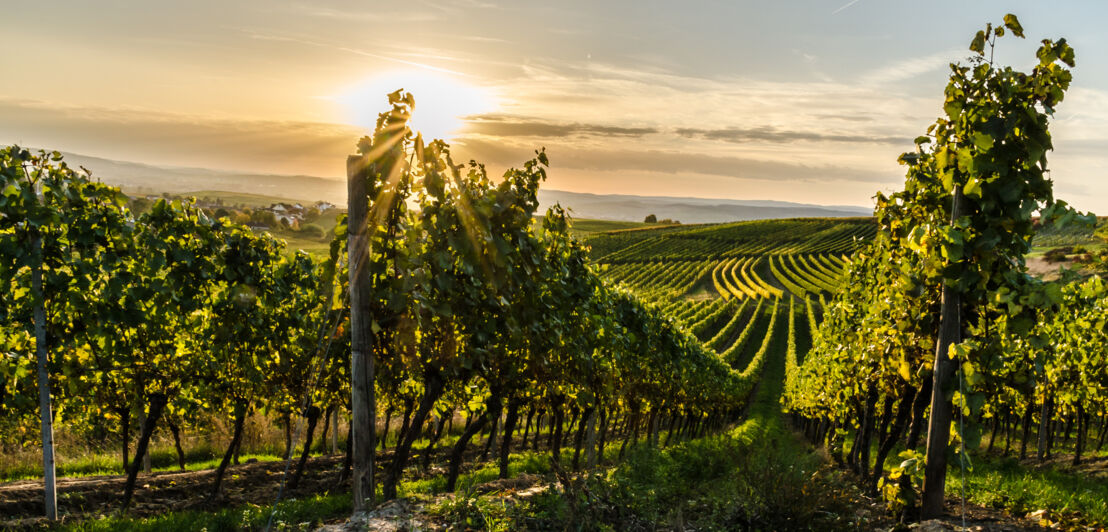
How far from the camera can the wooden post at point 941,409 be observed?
216 inches

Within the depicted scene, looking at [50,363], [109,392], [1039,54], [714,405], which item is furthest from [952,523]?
[714,405]

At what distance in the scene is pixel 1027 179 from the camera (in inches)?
203

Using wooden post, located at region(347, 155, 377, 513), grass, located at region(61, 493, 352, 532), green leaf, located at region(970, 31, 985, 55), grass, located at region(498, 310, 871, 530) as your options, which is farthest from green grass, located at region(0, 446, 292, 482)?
green leaf, located at region(970, 31, 985, 55)

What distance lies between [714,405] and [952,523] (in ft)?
→ 81.0

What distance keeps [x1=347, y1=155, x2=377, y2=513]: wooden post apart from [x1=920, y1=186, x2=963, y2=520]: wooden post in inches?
186

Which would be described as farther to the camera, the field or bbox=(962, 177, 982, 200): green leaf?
the field

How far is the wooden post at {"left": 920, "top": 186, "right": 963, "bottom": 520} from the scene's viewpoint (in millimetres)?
5496

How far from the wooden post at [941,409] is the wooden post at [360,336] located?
15.5 ft

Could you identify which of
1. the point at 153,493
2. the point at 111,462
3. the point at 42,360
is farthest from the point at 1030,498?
the point at 111,462

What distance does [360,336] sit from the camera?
5281 millimetres

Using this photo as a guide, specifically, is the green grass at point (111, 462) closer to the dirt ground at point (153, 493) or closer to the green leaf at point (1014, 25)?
the dirt ground at point (153, 493)

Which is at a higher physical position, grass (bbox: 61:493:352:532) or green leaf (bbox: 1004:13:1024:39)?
green leaf (bbox: 1004:13:1024:39)

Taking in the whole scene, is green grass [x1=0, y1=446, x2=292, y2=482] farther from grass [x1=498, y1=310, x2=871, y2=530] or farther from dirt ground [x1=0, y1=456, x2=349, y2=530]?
grass [x1=498, y1=310, x2=871, y2=530]

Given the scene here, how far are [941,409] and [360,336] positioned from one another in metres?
4.94
